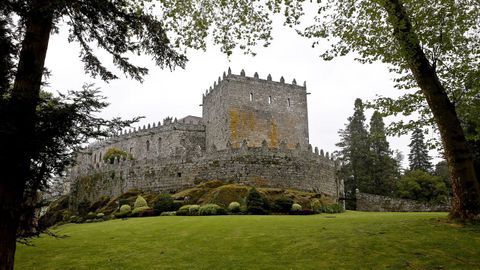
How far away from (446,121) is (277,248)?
7349 millimetres

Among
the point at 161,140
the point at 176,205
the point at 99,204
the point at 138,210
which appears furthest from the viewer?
the point at 161,140

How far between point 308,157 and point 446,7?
63.9ft

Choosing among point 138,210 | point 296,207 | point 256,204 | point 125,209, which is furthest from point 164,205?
point 296,207

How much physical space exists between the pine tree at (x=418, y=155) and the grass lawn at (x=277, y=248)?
1782 inches

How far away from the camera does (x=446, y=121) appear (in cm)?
1285

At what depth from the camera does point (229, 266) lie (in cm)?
938

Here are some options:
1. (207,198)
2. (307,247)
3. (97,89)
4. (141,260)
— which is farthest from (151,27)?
(207,198)

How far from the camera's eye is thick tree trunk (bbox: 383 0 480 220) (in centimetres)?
1227

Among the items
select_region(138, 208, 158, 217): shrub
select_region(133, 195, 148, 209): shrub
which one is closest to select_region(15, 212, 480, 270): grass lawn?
select_region(138, 208, 158, 217): shrub

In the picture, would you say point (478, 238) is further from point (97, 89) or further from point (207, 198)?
point (207, 198)

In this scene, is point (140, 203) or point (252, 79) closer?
point (140, 203)

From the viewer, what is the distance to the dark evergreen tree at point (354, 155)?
152 ft

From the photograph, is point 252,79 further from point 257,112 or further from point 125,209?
point 125,209

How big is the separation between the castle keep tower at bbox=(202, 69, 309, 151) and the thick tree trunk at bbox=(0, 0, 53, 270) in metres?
32.0
